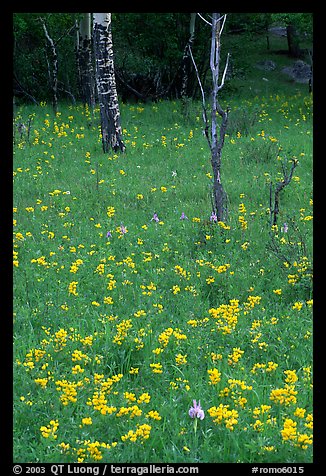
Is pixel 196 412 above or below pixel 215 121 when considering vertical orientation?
below

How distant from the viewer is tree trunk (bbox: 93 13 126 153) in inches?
494

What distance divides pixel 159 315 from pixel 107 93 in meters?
8.29

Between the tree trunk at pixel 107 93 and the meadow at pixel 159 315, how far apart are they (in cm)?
128

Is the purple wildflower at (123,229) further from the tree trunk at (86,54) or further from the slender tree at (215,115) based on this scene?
the tree trunk at (86,54)

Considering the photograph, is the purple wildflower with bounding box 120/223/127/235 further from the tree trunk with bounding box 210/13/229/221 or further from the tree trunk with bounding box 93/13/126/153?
the tree trunk with bounding box 93/13/126/153

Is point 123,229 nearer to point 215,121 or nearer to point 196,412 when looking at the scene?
point 215,121

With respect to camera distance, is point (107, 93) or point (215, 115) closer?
point (215, 115)

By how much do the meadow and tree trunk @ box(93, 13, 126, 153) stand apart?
4.20 feet

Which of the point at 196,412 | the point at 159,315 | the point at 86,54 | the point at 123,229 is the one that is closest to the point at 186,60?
the point at 86,54

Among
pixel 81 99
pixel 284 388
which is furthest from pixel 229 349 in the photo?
pixel 81 99

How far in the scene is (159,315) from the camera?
551cm

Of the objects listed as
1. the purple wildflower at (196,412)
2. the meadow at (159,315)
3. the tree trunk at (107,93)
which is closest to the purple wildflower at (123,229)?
the meadow at (159,315)

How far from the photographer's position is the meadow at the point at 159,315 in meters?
3.84
